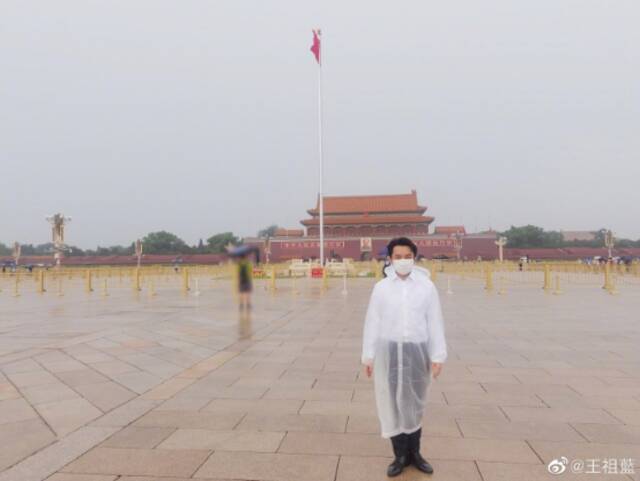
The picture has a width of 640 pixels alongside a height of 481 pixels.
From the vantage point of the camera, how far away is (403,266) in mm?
2633

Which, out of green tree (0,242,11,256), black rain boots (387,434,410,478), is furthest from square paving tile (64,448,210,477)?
green tree (0,242,11,256)

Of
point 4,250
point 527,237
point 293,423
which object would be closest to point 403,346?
point 293,423

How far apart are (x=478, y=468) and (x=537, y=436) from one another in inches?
28.6

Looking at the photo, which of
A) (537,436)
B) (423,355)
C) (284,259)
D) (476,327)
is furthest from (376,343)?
(284,259)

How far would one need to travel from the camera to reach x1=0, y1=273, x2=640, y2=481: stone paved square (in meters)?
2.78

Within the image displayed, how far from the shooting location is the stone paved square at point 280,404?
9.12 feet

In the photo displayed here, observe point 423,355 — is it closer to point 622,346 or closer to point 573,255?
point 622,346

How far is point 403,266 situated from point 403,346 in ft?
1.51

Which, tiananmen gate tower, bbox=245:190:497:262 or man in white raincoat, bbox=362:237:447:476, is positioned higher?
tiananmen gate tower, bbox=245:190:497:262

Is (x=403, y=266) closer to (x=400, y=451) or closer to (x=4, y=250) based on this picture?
(x=400, y=451)

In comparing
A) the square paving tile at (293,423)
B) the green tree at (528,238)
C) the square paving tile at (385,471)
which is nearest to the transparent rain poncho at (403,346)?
the square paving tile at (385,471)

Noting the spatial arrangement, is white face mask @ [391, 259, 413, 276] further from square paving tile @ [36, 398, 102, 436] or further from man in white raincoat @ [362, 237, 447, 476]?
square paving tile @ [36, 398, 102, 436]

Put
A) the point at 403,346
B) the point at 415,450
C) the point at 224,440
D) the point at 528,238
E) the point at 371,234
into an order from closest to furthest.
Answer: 1. the point at 403,346
2. the point at 415,450
3. the point at 224,440
4. the point at 371,234
5. the point at 528,238

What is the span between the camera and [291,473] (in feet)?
8.72
